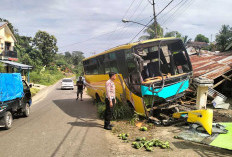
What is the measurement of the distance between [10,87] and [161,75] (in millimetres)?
5847

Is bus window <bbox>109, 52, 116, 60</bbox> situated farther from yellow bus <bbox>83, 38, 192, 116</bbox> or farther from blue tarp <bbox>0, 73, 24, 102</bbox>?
blue tarp <bbox>0, 73, 24, 102</bbox>

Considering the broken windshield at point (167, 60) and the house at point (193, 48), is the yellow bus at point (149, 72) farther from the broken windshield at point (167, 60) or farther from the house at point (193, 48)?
the house at point (193, 48)

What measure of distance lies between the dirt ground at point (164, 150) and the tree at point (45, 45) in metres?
48.9

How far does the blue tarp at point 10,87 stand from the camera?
686 centimetres

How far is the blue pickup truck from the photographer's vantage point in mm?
6746

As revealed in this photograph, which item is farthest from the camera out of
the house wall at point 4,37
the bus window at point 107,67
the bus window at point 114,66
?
the house wall at point 4,37

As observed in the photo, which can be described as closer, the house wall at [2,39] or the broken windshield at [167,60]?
the broken windshield at [167,60]

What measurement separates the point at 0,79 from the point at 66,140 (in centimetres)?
340

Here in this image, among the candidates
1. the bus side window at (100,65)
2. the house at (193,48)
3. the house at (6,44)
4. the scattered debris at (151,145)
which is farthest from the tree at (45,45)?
the scattered debris at (151,145)

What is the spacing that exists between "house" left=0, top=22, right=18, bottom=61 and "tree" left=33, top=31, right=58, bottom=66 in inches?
735

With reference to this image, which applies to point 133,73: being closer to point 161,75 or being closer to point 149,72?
point 161,75

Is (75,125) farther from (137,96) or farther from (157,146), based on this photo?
(157,146)

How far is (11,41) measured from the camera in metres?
31.8

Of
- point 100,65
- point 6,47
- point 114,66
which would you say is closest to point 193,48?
point 100,65
